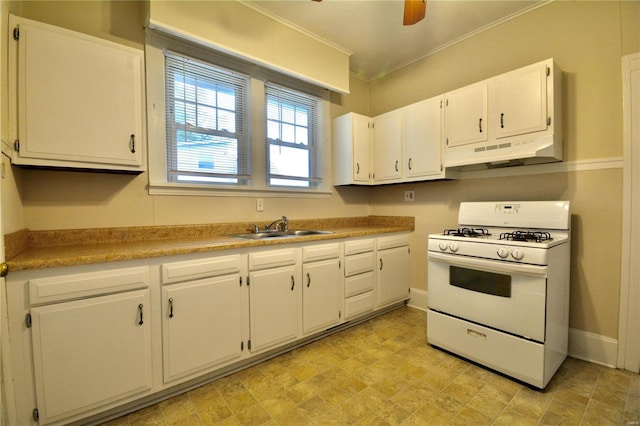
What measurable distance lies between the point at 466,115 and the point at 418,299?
194cm

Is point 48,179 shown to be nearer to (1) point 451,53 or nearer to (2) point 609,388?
(1) point 451,53

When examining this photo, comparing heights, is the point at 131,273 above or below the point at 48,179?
below

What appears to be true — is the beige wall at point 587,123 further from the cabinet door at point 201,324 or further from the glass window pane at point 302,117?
the cabinet door at point 201,324

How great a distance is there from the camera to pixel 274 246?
2076 mm

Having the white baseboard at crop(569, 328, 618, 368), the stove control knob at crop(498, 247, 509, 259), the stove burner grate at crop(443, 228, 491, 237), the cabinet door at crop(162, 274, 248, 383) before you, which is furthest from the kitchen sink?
the white baseboard at crop(569, 328, 618, 368)

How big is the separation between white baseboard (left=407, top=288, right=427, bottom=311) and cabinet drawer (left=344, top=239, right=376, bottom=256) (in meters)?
0.86

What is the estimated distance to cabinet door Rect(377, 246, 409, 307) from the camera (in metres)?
2.88

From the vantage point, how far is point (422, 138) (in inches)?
111

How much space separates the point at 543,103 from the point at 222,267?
8.29 feet

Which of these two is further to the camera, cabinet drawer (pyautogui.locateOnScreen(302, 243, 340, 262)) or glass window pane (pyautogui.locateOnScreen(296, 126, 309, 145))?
glass window pane (pyautogui.locateOnScreen(296, 126, 309, 145))

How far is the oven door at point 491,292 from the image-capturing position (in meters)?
1.75

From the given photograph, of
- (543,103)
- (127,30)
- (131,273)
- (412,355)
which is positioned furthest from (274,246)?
(543,103)

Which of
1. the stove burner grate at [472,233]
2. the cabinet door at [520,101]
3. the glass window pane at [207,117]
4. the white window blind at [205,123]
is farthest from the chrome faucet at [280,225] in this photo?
the cabinet door at [520,101]

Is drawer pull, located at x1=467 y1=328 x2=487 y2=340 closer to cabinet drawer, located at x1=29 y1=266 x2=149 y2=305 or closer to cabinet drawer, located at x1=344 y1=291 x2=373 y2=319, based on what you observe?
cabinet drawer, located at x1=344 y1=291 x2=373 y2=319
